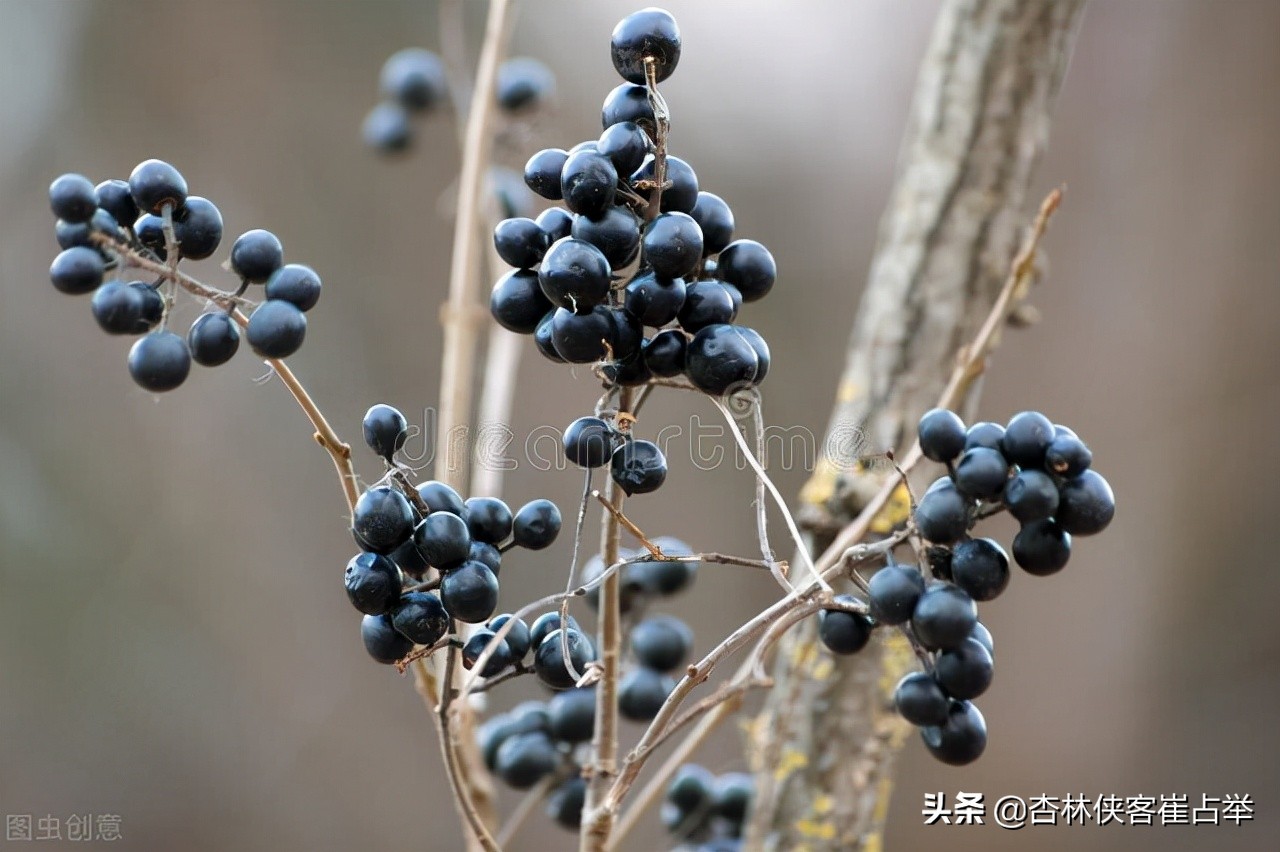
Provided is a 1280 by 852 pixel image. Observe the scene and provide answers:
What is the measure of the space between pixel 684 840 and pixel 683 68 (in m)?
2.08

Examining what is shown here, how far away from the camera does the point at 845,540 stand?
2.31 ft

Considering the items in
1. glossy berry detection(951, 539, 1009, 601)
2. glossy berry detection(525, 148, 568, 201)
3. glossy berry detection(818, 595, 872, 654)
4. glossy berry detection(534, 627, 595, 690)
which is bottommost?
glossy berry detection(534, 627, 595, 690)

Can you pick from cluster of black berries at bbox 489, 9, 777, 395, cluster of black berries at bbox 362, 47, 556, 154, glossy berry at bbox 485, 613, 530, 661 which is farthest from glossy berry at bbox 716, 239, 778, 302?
cluster of black berries at bbox 362, 47, 556, 154

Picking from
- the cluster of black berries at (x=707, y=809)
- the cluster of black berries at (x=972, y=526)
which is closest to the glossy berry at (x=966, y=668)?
the cluster of black berries at (x=972, y=526)

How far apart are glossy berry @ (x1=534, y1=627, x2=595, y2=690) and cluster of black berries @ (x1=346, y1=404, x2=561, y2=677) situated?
0.04 m

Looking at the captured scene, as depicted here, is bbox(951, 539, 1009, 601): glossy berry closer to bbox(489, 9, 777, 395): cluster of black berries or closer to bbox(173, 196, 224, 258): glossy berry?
bbox(489, 9, 777, 395): cluster of black berries

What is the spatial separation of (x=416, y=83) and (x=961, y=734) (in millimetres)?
912

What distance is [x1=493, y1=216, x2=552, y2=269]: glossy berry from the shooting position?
0.49 m

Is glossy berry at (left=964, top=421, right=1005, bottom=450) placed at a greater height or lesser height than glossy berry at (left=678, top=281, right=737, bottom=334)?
lesser

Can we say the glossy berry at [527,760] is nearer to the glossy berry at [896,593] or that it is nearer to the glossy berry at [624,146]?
the glossy berry at [896,593]

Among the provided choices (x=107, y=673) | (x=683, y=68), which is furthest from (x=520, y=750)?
(x=683, y=68)

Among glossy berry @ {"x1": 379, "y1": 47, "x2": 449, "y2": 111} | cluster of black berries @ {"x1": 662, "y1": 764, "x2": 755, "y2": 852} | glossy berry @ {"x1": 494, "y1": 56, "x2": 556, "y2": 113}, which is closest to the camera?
cluster of black berries @ {"x1": 662, "y1": 764, "x2": 755, "y2": 852}

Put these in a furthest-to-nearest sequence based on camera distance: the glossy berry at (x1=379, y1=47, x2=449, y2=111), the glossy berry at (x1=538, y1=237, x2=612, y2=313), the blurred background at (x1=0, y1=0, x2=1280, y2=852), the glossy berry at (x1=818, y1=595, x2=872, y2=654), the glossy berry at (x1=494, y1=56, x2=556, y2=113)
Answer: the blurred background at (x1=0, y1=0, x2=1280, y2=852), the glossy berry at (x1=379, y1=47, x2=449, y2=111), the glossy berry at (x1=494, y1=56, x2=556, y2=113), the glossy berry at (x1=818, y1=595, x2=872, y2=654), the glossy berry at (x1=538, y1=237, x2=612, y2=313)

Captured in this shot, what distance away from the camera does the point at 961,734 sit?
0.54 meters
